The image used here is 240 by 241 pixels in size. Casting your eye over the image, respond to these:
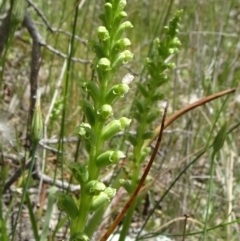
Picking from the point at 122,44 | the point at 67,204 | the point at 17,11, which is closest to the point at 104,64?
the point at 122,44

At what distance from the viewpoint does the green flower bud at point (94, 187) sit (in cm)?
111

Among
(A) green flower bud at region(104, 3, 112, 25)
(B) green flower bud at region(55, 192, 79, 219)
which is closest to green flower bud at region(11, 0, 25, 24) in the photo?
(A) green flower bud at region(104, 3, 112, 25)

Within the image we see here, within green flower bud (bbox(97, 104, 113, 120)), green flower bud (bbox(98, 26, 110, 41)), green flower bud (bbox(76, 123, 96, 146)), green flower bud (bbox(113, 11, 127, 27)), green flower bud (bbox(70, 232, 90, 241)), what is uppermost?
green flower bud (bbox(113, 11, 127, 27))

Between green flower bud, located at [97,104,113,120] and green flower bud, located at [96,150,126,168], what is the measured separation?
0.24 ft

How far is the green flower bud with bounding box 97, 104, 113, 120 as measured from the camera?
3.61 ft

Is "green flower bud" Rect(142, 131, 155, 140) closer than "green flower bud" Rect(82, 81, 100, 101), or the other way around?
"green flower bud" Rect(82, 81, 100, 101)

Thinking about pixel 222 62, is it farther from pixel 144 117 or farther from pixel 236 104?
pixel 144 117

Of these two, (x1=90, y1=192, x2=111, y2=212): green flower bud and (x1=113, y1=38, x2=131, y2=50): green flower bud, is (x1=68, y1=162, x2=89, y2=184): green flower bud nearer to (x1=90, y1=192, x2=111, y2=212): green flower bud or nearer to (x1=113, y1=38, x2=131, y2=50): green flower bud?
(x1=90, y1=192, x2=111, y2=212): green flower bud

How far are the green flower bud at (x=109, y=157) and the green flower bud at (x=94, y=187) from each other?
42 mm

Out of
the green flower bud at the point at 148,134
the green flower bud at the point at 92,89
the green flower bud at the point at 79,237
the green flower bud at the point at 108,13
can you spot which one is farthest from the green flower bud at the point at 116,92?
the green flower bud at the point at 148,134

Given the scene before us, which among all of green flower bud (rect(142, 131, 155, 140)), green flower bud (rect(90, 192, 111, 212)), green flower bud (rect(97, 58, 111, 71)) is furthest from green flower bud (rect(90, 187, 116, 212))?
green flower bud (rect(142, 131, 155, 140))

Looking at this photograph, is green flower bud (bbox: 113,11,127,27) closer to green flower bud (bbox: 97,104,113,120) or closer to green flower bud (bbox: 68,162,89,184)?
green flower bud (bbox: 97,104,113,120)

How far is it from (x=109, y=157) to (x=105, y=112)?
0.10 meters

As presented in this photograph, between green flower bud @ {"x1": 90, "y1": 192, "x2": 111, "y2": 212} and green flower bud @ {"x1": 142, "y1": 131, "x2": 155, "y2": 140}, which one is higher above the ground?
green flower bud @ {"x1": 142, "y1": 131, "x2": 155, "y2": 140}
